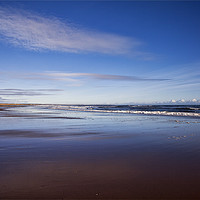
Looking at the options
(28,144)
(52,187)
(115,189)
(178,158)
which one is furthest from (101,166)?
(28,144)

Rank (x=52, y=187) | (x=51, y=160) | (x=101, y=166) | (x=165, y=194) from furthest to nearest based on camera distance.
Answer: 1. (x=51, y=160)
2. (x=101, y=166)
3. (x=52, y=187)
4. (x=165, y=194)

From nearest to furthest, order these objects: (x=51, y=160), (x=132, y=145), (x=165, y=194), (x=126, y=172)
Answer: (x=165, y=194)
(x=126, y=172)
(x=51, y=160)
(x=132, y=145)

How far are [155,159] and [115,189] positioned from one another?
7.45 ft

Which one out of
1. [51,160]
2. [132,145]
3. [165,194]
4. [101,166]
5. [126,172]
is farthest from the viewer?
[132,145]

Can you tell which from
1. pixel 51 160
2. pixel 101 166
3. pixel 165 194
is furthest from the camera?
pixel 51 160

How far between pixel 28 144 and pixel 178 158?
5696 millimetres

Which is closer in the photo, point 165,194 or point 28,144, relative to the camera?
point 165,194

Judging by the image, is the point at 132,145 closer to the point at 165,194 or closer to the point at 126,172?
the point at 126,172

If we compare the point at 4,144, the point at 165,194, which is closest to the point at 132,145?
the point at 165,194

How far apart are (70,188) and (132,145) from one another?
4104 millimetres

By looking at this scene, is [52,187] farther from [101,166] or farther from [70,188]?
[101,166]

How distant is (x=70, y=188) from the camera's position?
360 centimetres

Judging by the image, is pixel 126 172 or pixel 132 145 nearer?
pixel 126 172

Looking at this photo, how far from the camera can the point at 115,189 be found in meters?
3.59
